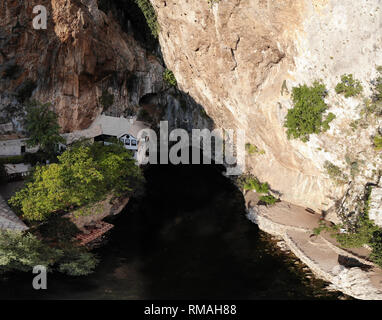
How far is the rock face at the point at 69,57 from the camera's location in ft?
111

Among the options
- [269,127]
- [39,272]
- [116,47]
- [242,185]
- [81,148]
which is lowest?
[39,272]

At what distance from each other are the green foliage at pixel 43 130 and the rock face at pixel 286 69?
1653cm

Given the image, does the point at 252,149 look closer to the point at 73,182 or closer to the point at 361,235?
the point at 361,235

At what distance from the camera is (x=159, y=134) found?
2026 inches

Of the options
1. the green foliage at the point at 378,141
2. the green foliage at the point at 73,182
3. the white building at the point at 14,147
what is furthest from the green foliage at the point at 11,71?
the green foliage at the point at 378,141

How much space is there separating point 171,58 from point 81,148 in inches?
767

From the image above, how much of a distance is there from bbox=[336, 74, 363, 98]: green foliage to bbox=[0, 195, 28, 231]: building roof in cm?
2584

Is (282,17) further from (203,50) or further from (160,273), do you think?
(160,273)

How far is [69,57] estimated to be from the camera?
3656 centimetres

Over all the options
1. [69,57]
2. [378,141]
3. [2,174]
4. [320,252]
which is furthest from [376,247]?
[69,57]

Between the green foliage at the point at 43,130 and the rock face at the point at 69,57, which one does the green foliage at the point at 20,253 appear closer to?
the green foliage at the point at 43,130
